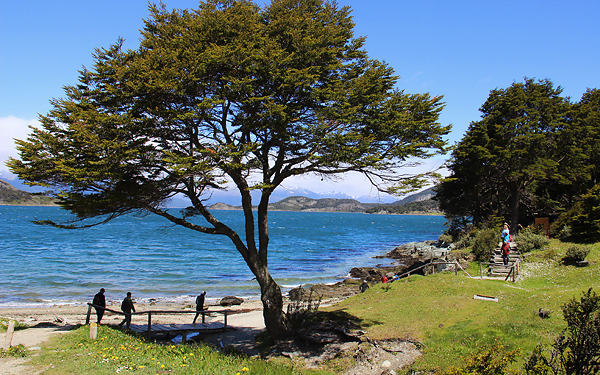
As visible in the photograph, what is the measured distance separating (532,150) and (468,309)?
22190 millimetres

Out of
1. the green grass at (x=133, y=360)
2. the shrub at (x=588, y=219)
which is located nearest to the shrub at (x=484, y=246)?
the shrub at (x=588, y=219)

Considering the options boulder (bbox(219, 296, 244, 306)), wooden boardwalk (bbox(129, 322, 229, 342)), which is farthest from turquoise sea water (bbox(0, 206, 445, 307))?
wooden boardwalk (bbox(129, 322, 229, 342))

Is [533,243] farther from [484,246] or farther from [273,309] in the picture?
[273,309]

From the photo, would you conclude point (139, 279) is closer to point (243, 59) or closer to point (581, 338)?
point (243, 59)

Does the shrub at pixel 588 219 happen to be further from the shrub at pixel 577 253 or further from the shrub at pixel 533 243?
the shrub at pixel 577 253

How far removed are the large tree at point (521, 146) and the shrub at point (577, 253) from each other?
9658mm

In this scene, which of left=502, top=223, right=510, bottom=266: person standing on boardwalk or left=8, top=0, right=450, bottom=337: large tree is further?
left=502, top=223, right=510, bottom=266: person standing on boardwalk

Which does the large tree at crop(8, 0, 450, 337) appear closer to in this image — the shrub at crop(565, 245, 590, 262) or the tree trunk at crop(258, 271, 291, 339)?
the tree trunk at crop(258, 271, 291, 339)

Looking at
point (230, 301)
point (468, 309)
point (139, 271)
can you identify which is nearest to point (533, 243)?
point (468, 309)

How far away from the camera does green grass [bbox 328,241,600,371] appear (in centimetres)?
967

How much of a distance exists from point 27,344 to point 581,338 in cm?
1443

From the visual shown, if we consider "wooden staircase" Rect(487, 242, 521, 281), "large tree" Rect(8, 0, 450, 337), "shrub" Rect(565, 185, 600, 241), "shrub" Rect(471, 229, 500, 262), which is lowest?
"wooden staircase" Rect(487, 242, 521, 281)

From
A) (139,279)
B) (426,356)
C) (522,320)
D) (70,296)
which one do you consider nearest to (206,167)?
(426,356)

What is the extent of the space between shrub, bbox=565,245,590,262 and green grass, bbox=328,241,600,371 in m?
0.60
